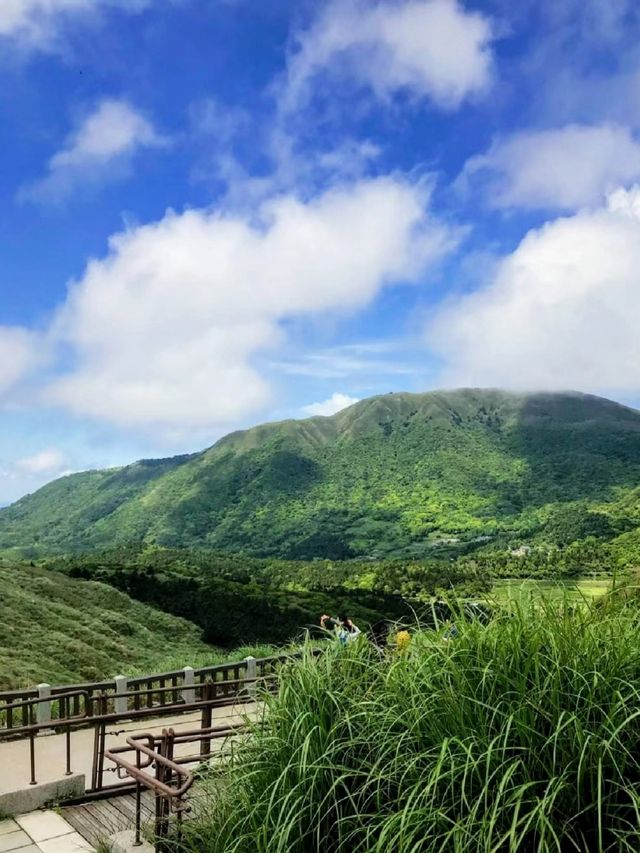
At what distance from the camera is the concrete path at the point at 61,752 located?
25.3 feet

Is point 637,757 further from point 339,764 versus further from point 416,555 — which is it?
point 416,555

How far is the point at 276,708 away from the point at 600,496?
424 ft

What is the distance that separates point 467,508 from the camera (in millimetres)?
131250

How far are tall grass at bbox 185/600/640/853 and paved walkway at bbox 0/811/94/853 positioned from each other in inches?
94.7

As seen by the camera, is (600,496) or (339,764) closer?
(339,764)

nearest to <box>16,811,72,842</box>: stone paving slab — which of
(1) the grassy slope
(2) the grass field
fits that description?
(2) the grass field

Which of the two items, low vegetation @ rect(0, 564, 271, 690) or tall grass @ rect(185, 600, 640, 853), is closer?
tall grass @ rect(185, 600, 640, 853)

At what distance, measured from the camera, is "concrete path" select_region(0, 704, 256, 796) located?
303 inches

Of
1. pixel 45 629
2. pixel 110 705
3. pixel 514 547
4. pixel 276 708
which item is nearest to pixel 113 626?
pixel 45 629

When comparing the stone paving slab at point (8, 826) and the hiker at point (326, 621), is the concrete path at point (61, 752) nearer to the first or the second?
the stone paving slab at point (8, 826)

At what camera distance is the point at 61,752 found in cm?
895

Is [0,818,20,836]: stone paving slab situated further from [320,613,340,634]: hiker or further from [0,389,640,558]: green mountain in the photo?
[0,389,640,558]: green mountain

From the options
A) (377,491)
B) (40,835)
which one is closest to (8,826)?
(40,835)

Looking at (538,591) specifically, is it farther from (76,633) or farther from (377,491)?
(377,491)
